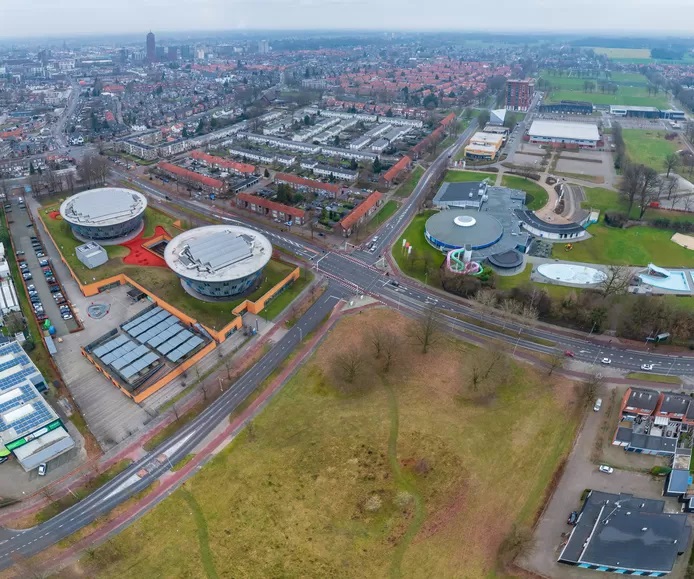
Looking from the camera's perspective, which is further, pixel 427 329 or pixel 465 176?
pixel 465 176

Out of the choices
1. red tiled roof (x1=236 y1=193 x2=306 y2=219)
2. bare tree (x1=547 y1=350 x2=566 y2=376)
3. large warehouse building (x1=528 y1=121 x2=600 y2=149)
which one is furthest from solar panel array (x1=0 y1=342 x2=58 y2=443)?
large warehouse building (x1=528 y1=121 x2=600 y2=149)

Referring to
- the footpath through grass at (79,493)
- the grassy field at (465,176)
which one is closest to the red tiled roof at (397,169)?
the grassy field at (465,176)

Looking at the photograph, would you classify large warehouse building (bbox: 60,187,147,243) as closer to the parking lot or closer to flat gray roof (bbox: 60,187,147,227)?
flat gray roof (bbox: 60,187,147,227)

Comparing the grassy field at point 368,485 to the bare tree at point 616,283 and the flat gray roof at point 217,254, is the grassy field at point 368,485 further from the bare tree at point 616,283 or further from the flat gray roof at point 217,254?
the bare tree at point 616,283

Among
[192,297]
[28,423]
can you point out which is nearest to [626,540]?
[28,423]

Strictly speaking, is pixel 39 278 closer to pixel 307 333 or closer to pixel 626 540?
pixel 307 333

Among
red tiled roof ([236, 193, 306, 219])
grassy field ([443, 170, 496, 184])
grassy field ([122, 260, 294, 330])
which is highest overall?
grassy field ([443, 170, 496, 184])
